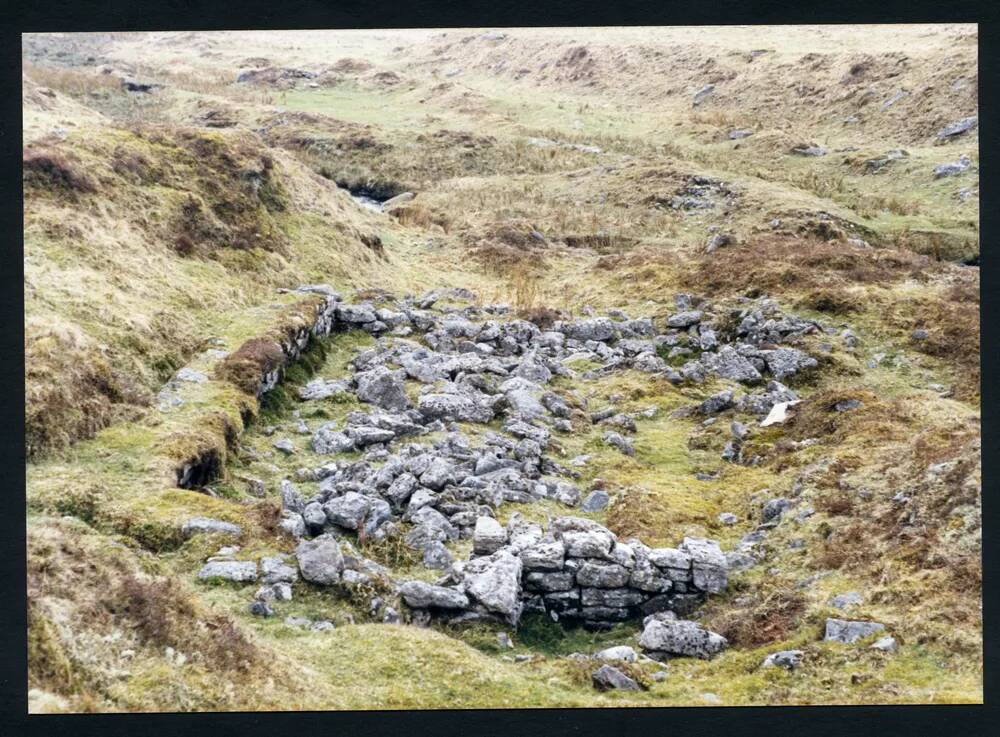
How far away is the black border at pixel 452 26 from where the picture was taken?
1152cm

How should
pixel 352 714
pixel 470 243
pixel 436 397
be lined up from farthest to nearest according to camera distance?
pixel 470 243, pixel 436 397, pixel 352 714

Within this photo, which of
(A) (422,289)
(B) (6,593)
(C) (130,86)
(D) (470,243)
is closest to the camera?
(B) (6,593)

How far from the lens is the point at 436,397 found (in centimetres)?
1966

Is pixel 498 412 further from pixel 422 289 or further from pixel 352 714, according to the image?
pixel 422 289

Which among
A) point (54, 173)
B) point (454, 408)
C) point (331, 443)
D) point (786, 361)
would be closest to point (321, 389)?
point (331, 443)

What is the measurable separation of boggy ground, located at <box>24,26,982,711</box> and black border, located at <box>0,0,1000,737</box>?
377mm

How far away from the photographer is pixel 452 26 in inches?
610

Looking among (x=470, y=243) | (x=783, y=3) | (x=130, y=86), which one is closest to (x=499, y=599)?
(x=783, y=3)

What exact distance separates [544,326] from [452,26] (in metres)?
12.7

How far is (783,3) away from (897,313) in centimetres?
1348

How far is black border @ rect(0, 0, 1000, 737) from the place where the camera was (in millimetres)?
11523

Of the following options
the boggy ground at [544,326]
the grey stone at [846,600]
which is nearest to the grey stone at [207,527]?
the boggy ground at [544,326]

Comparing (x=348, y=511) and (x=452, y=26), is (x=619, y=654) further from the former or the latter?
(x=452, y=26)

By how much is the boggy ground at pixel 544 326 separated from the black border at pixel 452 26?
0.38 meters
